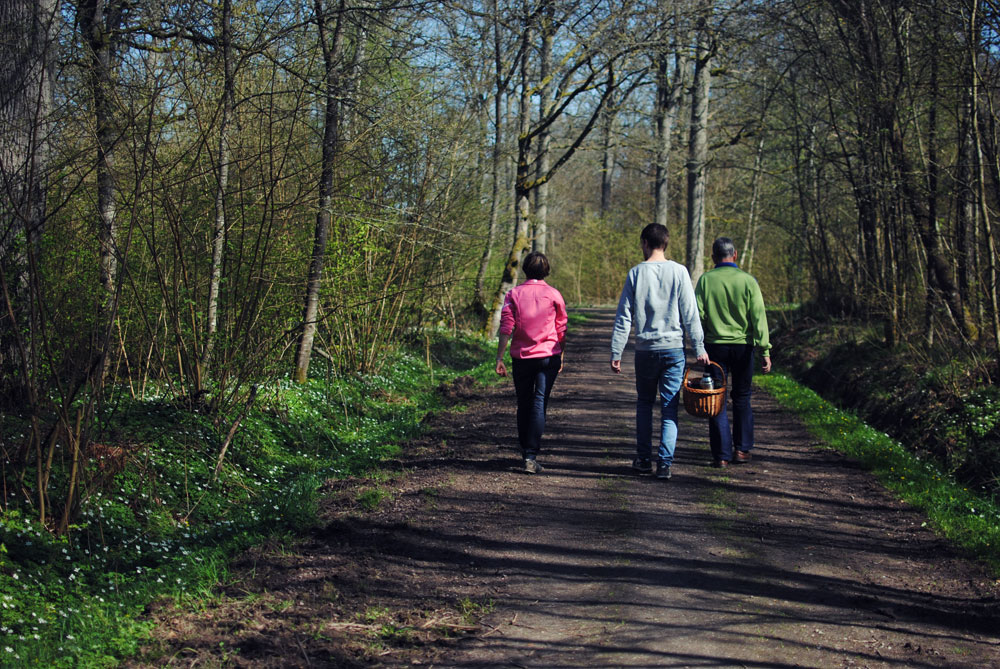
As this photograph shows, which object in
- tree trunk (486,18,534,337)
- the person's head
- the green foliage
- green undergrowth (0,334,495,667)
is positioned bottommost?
green undergrowth (0,334,495,667)

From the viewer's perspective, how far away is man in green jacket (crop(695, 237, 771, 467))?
25.3 ft

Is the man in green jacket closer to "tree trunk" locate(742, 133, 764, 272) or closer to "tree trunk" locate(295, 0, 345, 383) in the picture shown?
"tree trunk" locate(295, 0, 345, 383)

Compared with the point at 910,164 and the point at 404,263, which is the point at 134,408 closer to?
the point at 404,263

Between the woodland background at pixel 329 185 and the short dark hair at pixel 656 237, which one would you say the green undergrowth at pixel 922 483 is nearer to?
the woodland background at pixel 329 185

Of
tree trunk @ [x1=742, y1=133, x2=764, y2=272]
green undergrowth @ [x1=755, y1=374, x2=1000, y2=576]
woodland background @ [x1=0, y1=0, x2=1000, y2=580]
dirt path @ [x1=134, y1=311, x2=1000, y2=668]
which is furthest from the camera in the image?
tree trunk @ [x1=742, y1=133, x2=764, y2=272]

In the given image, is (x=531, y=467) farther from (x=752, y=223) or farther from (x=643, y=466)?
(x=752, y=223)

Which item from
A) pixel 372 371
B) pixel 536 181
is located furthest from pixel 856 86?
pixel 372 371

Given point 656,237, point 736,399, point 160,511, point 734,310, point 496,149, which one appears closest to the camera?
point 160,511

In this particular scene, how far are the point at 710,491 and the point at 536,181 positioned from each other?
12.2 m

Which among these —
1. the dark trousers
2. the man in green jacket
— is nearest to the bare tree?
the man in green jacket

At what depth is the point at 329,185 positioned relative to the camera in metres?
8.42

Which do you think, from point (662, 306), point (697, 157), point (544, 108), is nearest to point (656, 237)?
point (662, 306)

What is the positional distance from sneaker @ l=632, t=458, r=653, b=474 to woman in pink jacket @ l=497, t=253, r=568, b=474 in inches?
33.2

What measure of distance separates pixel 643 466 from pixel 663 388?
716 millimetres
